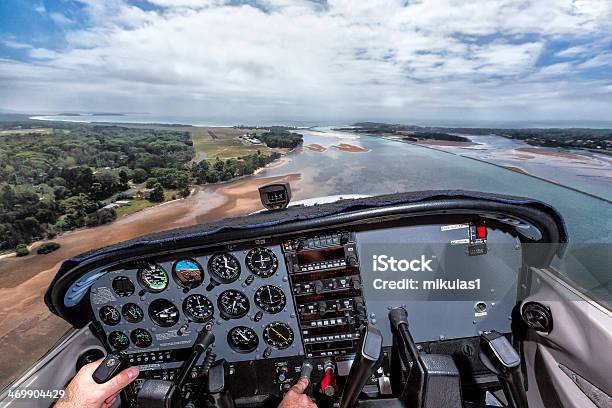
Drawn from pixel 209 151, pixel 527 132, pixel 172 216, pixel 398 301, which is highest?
pixel 527 132

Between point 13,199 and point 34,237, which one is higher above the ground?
point 13,199

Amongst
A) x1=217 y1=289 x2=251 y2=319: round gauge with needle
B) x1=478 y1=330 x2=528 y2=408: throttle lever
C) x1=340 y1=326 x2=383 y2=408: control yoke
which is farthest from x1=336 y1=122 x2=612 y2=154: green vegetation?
x1=217 y1=289 x2=251 y2=319: round gauge with needle

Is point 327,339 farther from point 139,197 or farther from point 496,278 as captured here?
point 139,197

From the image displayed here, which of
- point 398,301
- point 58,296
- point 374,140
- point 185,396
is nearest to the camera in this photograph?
point 58,296

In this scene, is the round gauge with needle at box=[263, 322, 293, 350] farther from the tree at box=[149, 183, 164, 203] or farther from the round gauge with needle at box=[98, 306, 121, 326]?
the tree at box=[149, 183, 164, 203]

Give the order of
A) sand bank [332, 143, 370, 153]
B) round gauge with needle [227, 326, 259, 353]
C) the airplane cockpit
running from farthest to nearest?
sand bank [332, 143, 370, 153] < round gauge with needle [227, 326, 259, 353] < the airplane cockpit

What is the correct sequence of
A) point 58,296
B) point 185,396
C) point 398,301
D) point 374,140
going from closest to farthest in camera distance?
point 58,296
point 398,301
point 185,396
point 374,140

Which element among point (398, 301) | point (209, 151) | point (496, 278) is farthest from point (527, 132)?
point (209, 151)
